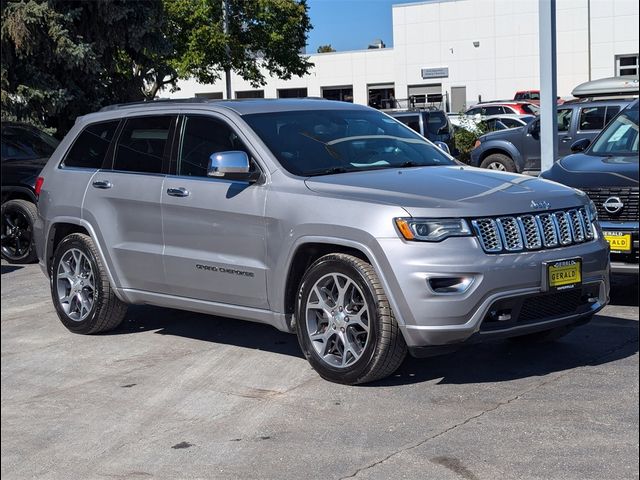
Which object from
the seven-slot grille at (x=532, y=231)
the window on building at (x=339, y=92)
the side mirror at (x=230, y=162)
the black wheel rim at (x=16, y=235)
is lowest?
the black wheel rim at (x=16, y=235)

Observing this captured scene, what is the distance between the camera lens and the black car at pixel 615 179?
7.72 m

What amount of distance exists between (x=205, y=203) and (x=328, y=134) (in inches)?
39.3

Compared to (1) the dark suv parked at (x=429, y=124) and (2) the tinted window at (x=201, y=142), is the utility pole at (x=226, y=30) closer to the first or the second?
(1) the dark suv parked at (x=429, y=124)

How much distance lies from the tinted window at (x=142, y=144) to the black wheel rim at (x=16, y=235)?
472 centimetres

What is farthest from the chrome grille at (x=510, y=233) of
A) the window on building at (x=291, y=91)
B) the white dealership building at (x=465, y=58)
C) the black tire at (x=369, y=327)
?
the window on building at (x=291, y=91)

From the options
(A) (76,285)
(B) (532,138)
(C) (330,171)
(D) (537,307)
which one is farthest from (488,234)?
(B) (532,138)

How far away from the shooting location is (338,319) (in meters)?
6.23

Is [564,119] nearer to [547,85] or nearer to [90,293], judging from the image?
[547,85]

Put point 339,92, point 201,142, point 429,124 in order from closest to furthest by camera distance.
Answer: point 201,142 → point 429,124 → point 339,92

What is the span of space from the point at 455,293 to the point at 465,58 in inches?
2159

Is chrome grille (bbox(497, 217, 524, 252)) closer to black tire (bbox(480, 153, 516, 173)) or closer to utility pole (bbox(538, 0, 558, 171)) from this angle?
utility pole (bbox(538, 0, 558, 171))

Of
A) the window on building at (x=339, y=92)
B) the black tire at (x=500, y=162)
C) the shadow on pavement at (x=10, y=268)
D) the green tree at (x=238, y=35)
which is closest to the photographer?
the shadow on pavement at (x=10, y=268)

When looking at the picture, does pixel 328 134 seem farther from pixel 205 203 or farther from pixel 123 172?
pixel 123 172

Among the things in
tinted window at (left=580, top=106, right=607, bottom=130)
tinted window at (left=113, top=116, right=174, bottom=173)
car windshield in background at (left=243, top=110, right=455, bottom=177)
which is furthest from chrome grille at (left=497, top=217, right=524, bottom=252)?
tinted window at (left=580, top=106, right=607, bottom=130)
